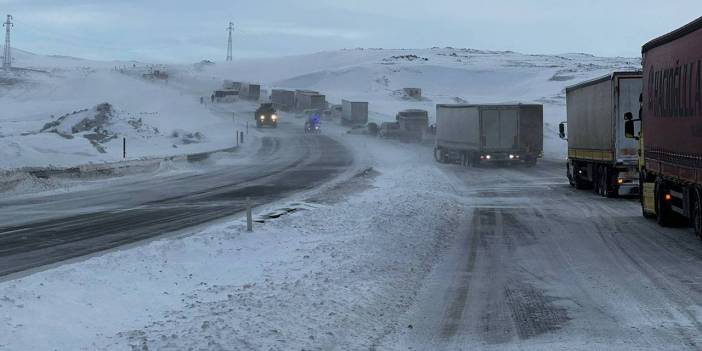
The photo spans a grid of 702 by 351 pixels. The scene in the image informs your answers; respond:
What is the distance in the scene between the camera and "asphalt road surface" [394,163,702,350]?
325 inches

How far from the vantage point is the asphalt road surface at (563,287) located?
Answer: 826cm

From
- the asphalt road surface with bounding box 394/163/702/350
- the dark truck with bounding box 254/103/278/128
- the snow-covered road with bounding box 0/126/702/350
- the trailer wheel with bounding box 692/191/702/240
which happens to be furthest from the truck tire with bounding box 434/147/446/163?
the dark truck with bounding box 254/103/278/128

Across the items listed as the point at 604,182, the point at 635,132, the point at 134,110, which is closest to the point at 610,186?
the point at 604,182

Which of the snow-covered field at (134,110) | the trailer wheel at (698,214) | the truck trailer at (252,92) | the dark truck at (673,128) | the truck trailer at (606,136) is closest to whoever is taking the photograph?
the dark truck at (673,128)

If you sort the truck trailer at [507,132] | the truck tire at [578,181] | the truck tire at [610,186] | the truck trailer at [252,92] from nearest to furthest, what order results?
the truck tire at [610,186], the truck tire at [578,181], the truck trailer at [507,132], the truck trailer at [252,92]

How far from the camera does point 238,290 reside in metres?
10.3

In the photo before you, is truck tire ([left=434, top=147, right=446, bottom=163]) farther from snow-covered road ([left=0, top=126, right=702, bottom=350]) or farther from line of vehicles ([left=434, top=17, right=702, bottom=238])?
snow-covered road ([left=0, top=126, right=702, bottom=350])

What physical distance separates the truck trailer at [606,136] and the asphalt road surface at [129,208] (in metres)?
9.48

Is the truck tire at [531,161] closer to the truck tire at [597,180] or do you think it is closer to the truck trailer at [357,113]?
the truck tire at [597,180]

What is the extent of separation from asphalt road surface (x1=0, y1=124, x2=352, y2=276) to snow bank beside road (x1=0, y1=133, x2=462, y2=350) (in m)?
1.56

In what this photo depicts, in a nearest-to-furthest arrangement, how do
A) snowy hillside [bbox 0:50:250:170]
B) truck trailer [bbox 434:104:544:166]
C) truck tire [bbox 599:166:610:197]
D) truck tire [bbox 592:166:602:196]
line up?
truck tire [bbox 599:166:610:197]
truck tire [bbox 592:166:602:196]
truck trailer [bbox 434:104:544:166]
snowy hillside [bbox 0:50:250:170]

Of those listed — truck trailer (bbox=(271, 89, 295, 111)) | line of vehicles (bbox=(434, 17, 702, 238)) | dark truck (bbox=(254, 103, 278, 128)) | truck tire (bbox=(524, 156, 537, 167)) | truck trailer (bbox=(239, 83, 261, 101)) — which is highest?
truck trailer (bbox=(239, 83, 261, 101))

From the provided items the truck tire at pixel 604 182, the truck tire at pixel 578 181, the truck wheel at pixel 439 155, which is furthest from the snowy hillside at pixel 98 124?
the truck tire at pixel 604 182

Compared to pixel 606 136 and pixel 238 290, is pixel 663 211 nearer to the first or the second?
pixel 606 136
